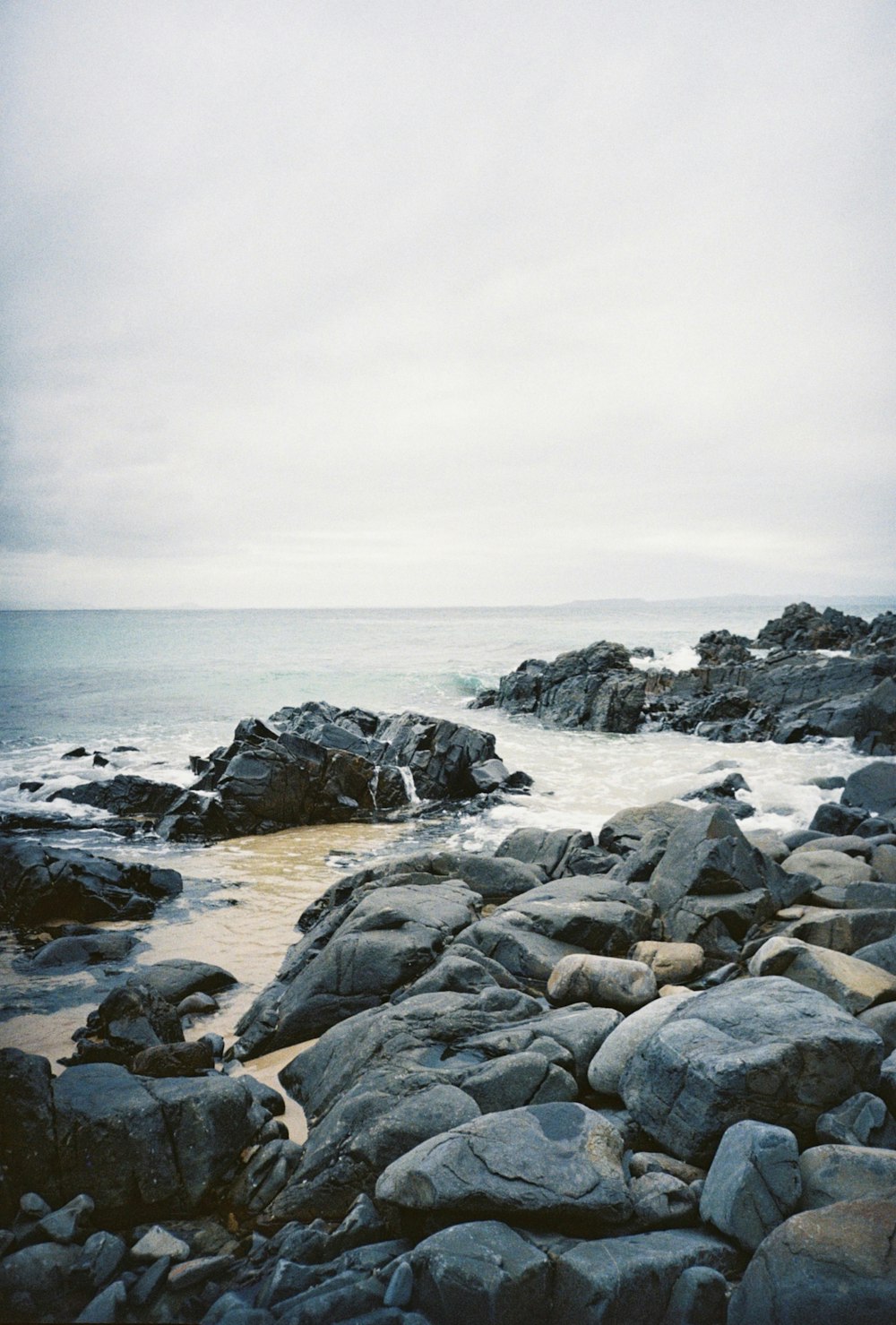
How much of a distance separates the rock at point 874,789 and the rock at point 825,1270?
11451mm

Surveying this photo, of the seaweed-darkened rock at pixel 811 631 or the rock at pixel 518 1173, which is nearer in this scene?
the rock at pixel 518 1173

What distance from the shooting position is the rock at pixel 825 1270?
2498 mm

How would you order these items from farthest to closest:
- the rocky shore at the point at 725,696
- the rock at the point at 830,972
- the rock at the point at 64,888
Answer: the rocky shore at the point at 725,696 < the rock at the point at 64,888 < the rock at the point at 830,972

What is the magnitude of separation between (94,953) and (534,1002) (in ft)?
18.7

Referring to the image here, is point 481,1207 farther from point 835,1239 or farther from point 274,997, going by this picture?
point 274,997

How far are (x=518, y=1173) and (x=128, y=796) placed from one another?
14.4 metres

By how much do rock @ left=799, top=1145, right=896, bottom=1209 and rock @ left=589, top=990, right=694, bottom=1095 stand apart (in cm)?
123

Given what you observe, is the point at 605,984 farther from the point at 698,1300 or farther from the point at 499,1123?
the point at 698,1300

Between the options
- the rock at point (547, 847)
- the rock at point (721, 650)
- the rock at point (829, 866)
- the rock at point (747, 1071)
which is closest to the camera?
the rock at point (747, 1071)

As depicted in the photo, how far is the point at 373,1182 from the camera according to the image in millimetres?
3701

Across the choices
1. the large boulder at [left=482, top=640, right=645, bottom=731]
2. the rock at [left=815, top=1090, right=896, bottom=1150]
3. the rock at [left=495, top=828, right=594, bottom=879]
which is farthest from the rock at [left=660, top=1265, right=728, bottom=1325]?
the large boulder at [left=482, top=640, right=645, bottom=731]

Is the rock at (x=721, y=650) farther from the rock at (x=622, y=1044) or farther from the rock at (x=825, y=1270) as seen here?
the rock at (x=825, y=1270)

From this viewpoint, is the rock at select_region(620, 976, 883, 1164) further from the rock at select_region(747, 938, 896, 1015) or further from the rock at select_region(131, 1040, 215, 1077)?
the rock at select_region(131, 1040, 215, 1077)

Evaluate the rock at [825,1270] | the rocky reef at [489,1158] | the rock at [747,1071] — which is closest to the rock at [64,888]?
the rocky reef at [489,1158]
